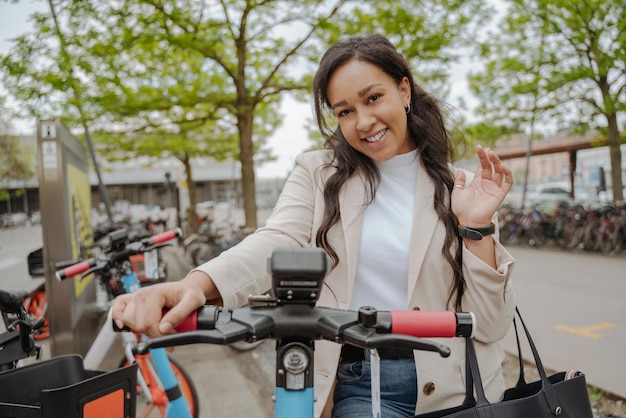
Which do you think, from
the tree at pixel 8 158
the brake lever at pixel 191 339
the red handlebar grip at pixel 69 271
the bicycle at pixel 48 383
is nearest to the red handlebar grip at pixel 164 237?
the red handlebar grip at pixel 69 271

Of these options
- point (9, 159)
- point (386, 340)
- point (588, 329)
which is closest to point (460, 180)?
point (386, 340)

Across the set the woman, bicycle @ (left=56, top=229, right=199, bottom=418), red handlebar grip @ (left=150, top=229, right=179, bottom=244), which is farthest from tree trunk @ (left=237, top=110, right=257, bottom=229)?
the woman

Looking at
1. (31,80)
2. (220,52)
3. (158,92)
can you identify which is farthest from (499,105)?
(31,80)

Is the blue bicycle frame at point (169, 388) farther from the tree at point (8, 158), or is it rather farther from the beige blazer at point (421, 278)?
the tree at point (8, 158)

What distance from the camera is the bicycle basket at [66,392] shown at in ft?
4.41

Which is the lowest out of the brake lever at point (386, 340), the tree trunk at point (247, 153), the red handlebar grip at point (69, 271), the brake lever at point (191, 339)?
the red handlebar grip at point (69, 271)

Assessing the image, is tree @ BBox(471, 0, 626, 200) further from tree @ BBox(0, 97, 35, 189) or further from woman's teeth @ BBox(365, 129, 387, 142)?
tree @ BBox(0, 97, 35, 189)

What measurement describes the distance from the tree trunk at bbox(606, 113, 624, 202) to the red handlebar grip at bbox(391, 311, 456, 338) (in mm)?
13505

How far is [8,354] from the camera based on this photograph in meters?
1.70

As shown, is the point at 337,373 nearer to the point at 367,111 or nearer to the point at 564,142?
the point at 367,111

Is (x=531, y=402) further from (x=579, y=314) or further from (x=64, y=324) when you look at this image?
(x=579, y=314)

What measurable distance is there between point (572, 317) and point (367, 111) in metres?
5.79

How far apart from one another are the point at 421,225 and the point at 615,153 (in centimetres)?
1377

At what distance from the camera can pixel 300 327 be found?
99 cm
